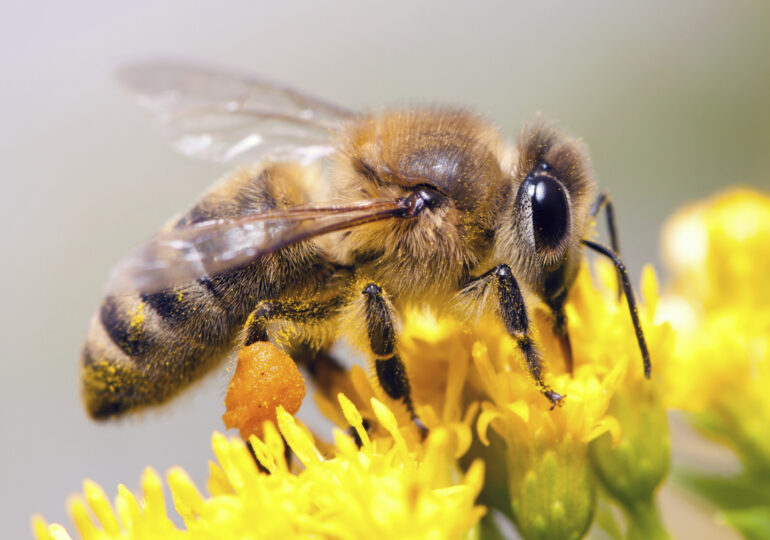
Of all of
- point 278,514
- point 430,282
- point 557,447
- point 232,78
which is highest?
point 232,78

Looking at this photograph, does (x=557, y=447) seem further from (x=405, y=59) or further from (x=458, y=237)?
(x=405, y=59)

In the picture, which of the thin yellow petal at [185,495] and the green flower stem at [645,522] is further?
the green flower stem at [645,522]

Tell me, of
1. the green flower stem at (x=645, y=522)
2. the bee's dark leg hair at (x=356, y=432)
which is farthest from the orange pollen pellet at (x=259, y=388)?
the green flower stem at (x=645, y=522)

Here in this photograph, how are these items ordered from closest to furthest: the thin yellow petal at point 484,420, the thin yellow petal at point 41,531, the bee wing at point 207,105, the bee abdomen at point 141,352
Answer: the thin yellow petal at point 41,531 → the thin yellow petal at point 484,420 → the bee abdomen at point 141,352 → the bee wing at point 207,105

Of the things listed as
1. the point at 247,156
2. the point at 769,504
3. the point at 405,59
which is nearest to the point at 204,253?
the point at 247,156

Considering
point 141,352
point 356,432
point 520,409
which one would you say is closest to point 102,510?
point 141,352

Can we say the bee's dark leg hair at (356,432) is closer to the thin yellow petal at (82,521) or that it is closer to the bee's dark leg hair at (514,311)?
the bee's dark leg hair at (514,311)

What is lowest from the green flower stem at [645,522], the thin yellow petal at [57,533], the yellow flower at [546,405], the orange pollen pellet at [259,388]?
the green flower stem at [645,522]

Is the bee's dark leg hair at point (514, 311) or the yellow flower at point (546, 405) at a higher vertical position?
the bee's dark leg hair at point (514, 311)

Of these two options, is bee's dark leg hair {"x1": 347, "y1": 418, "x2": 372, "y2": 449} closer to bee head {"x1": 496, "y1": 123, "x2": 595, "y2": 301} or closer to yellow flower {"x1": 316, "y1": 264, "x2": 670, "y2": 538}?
yellow flower {"x1": 316, "y1": 264, "x2": 670, "y2": 538}
